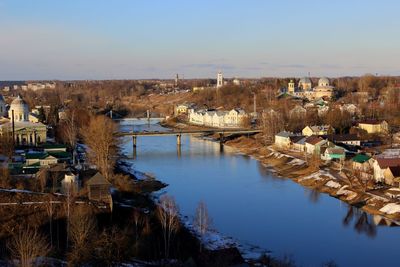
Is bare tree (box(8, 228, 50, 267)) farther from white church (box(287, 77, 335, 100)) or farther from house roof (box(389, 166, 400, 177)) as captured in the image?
white church (box(287, 77, 335, 100))

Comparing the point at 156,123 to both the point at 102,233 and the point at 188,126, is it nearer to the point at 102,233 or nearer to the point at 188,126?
the point at 188,126

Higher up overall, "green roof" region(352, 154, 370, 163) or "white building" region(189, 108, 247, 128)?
"green roof" region(352, 154, 370, 163)

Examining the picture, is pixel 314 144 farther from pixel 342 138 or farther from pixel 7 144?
pixel 7 144

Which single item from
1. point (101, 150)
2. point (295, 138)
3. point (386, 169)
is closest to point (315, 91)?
point (295, 138)

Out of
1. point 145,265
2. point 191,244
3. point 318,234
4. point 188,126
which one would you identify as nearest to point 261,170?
point 318,234

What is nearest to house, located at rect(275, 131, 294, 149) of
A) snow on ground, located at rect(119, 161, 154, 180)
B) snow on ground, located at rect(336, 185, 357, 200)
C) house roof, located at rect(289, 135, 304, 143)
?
house roof, located at rect(289, 135, 304, 143)

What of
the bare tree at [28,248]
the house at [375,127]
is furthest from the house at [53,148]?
the house at [375,127]

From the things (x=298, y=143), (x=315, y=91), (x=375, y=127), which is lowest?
(x=298, y=143)
